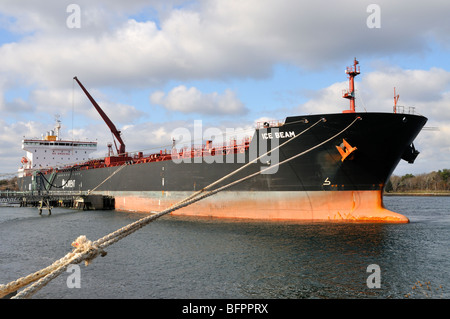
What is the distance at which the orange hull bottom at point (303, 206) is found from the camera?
16031 mm

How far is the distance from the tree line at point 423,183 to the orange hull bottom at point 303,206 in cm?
7877

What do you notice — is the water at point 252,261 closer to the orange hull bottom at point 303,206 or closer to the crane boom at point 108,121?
the orange hull bottom at point 303,206

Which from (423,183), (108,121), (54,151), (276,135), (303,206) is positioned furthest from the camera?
(423,183)

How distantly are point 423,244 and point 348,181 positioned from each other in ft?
15.2

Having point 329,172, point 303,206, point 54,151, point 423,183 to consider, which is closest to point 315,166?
point 329,172

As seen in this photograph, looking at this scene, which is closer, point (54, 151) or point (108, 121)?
point (108, 121)

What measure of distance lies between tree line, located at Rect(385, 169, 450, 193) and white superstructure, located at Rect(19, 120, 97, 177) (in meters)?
74.1

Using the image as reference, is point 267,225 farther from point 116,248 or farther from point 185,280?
point 185,280

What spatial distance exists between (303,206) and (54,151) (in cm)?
3684

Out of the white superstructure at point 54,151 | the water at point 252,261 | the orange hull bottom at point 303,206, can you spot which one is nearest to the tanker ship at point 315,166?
the orange hull bottom at point 303,206

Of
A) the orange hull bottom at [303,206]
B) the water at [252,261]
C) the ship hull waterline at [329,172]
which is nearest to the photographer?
the water at [252,261]

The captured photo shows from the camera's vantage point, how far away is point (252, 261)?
10.1 meters

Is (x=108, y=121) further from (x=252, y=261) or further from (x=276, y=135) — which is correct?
(x=252, y=261)
